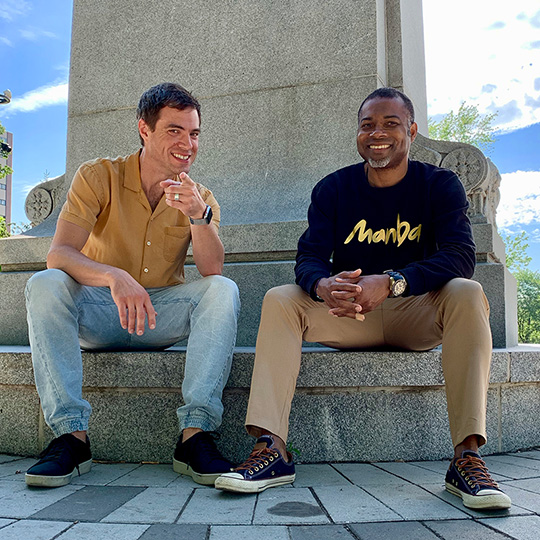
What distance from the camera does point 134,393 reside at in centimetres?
290

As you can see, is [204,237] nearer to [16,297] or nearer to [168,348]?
[168,348]

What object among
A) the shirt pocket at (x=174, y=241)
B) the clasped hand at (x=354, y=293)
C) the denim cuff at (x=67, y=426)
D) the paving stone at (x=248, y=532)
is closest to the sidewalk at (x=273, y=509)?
the paving stone at (x=248, y=532)

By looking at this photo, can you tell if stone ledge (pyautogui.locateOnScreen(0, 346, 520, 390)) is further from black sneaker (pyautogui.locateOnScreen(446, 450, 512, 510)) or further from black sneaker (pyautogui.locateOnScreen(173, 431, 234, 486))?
black sneaker (pyautogui.locateOnScreen(446, 450, 512, 510))

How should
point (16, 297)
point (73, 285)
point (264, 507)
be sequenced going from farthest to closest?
point (16, 297) → point (73, 285) → point (264, 507)

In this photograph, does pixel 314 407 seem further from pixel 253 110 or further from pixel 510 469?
pixel 253 110

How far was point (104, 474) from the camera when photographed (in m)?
2.57

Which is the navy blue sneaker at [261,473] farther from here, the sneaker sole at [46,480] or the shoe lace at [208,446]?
the sneaker sole at [46,480]

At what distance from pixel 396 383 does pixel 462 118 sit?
21356 mm

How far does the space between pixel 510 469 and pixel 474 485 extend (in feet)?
2.48

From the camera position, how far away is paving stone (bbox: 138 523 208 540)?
1731mm

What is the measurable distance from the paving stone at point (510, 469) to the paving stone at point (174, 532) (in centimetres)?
149

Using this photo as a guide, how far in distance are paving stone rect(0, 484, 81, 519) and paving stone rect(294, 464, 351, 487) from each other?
3.03ft

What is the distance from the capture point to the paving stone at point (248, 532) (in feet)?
5.65

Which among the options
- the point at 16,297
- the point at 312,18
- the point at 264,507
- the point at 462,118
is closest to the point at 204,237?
the point at 264,507
